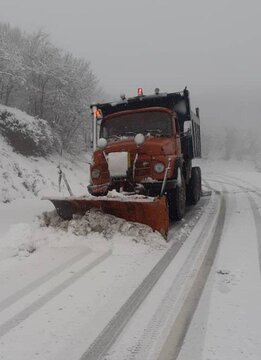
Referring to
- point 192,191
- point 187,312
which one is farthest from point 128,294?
point 192,191

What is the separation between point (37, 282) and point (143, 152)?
3.62 metres

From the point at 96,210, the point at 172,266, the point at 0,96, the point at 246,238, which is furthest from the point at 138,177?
the point at 0,96

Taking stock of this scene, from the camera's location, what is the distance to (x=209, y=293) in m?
4.27

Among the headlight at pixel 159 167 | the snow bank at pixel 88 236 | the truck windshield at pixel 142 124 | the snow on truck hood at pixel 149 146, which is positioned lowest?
the snow bank at pixel 88 236

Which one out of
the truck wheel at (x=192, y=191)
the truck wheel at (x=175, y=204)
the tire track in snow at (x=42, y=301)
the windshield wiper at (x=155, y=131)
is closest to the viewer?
the tire track in snow at (x=42, y=301)

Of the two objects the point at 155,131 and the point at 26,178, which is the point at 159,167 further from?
the point at 26,178

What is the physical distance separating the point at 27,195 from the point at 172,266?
30.6 feet

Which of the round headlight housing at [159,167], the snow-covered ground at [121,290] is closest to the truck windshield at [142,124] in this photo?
the round headlight housing at [159,167]

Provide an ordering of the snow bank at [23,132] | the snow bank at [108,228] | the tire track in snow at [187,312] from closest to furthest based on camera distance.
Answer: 1. the tire track in snow at [187,312]
2. the snow bank at [108,228]
3. the snow bank at [23,132]

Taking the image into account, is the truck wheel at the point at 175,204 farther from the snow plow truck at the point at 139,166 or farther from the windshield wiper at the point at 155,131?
the windshield wiper at the point at 155,131

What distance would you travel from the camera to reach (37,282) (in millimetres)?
4750

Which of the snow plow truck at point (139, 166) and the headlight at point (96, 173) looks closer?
the snow plow truck at point (139, 166)

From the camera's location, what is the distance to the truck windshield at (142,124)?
8.51m

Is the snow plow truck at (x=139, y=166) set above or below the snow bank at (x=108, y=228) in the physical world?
above
